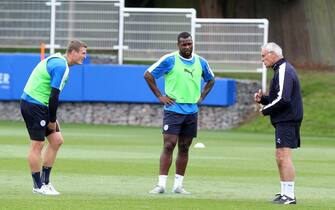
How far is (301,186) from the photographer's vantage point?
1652cm

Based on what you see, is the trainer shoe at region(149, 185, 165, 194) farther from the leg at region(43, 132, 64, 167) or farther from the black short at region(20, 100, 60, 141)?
the black short at region(20, 100, 60, 141)

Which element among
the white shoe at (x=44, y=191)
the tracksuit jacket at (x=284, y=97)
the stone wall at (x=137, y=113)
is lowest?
the stone wall at (x=137, y=113)

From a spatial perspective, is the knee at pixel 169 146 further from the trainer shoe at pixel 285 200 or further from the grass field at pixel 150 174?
the trainer shoe at pixel 285 200

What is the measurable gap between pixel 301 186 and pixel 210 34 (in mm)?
20861

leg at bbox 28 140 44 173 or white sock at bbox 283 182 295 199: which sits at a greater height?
leg at bbox 28 140 44 173

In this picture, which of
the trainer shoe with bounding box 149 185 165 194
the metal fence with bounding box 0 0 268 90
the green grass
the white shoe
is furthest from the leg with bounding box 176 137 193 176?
the metal fence with bounding box 0 0 268 90

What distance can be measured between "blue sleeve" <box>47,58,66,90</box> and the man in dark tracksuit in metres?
2.59

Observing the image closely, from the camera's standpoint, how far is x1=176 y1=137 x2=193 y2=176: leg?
15.3 m

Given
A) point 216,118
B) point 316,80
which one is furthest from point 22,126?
point 316,80

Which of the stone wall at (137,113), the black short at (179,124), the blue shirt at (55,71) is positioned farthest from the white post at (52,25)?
the blue shirt at (55,71)

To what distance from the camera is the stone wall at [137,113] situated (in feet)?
118

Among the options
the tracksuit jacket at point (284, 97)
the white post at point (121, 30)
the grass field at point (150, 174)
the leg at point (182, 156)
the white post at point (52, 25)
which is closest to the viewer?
the grass field at point (150, 174)

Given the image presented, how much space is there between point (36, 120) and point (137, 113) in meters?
21.9

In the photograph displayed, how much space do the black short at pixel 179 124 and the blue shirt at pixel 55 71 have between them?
68.8 inches
